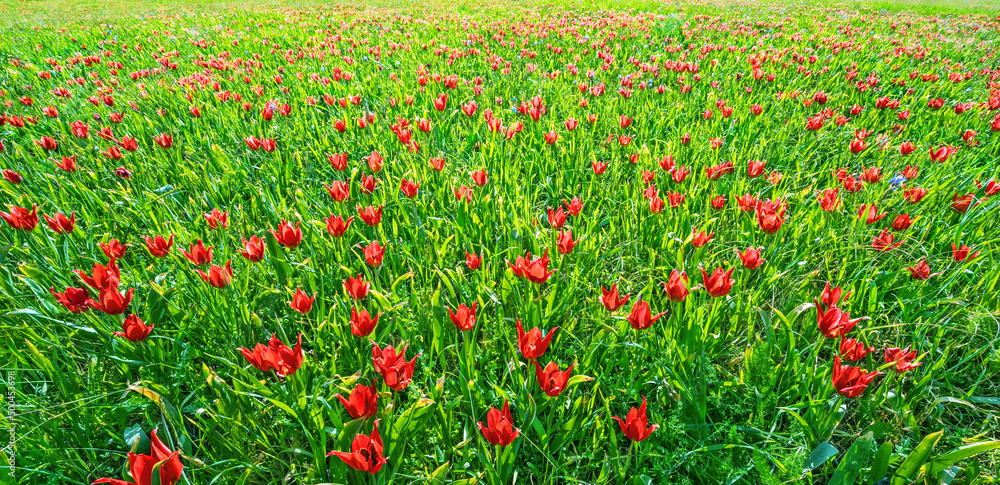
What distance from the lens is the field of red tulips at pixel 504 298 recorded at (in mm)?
1216

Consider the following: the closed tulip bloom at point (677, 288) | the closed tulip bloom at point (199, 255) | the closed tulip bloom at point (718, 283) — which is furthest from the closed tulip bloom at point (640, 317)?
the closed tulip bloom at point (199, 255)

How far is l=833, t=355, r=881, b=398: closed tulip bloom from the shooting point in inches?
44.4

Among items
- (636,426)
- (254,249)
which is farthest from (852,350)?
(254,249)

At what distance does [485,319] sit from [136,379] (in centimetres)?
117

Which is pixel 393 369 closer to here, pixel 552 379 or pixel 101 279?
pixel 552 379

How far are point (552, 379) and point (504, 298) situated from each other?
62 cm

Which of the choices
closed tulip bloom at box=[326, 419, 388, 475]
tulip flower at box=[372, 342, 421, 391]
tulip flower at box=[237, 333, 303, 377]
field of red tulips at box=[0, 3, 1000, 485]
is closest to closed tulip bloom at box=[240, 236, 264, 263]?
field of red tulips at box=[0, 3, 1000, 485]

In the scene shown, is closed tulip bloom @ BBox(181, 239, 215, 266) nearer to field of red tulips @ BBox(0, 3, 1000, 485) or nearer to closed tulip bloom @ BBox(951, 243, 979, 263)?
field of red tulips @ BBox(0, 3, 1000, 485)

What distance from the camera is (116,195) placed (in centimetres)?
249

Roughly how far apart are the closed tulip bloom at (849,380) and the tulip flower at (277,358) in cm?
140

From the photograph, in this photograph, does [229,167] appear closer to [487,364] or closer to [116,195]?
[116,195]

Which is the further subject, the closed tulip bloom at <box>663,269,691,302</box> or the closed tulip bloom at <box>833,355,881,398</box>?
the closed tulip bloom at <box>663,269,691,302</box>

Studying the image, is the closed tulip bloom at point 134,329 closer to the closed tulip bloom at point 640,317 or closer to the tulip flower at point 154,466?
the tulip flower at point 154,466

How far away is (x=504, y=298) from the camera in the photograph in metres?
1.76
